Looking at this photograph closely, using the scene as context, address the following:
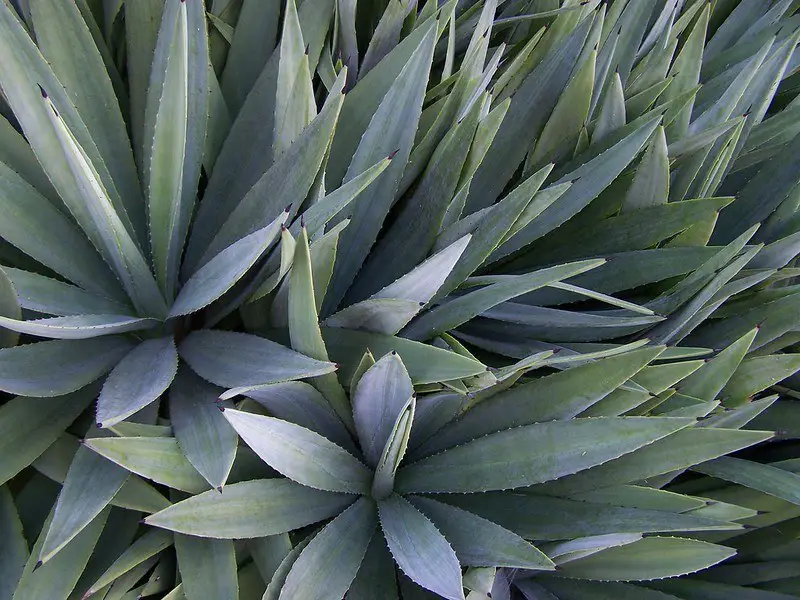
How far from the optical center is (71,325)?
1.92 feet

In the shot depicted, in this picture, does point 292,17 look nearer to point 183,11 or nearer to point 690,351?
point 183,11

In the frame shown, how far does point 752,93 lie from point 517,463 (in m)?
0.62

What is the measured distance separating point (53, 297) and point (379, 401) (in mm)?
322

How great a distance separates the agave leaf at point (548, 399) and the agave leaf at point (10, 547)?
37 centimetres

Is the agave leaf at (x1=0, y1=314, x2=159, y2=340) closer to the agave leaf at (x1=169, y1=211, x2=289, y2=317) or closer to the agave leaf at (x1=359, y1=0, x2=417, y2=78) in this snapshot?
the agave leaf at (x1=169, y1=211, x2=289, y2=317)

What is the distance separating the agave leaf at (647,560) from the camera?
2.27ft

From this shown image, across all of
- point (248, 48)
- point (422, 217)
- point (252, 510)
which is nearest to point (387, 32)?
point (248, 48)

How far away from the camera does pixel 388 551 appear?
668 millimetres

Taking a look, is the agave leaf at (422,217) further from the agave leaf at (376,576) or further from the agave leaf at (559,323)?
the agave leaf at (376,576)

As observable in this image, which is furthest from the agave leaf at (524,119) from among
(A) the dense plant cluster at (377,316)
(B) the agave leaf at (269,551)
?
(B) the agave leaf at (269,551)

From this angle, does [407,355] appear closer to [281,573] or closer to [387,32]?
[281,573]

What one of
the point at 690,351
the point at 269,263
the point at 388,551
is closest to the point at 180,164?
the point at 269,263

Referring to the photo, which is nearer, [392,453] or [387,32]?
[392,453]

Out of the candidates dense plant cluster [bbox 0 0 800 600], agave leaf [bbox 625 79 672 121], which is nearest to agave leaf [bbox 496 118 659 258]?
dense plant cluster [bbox 0 0 800 600]
